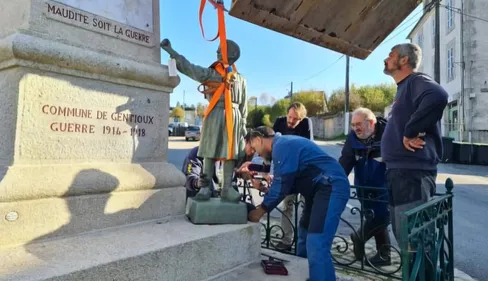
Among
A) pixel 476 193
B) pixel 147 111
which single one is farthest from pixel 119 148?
pixel 476 193

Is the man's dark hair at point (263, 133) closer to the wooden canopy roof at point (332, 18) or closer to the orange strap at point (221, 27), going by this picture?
the orange strap at point (221, 27)

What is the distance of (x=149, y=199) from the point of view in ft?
9.05

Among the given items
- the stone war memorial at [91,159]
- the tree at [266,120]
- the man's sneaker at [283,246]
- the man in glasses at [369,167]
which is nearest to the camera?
the stone war memorial at [91,159]

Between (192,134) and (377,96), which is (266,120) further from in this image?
(377,96)

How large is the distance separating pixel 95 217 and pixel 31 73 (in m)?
0.99

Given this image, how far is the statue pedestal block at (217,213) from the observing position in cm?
275

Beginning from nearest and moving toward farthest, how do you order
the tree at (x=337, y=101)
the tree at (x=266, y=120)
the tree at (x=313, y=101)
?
the tree at (x=337, y=101)
the tree at (x=266, y=120)
the tree at (x=313, y=101)

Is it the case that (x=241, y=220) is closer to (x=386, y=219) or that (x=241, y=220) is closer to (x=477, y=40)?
(x=386, y=219)

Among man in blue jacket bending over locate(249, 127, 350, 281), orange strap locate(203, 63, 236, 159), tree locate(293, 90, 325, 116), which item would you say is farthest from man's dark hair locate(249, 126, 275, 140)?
tree locate(293, 90, 325, 116)

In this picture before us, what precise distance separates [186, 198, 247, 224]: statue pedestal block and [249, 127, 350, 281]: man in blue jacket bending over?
123 mm

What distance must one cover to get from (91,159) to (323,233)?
171cm

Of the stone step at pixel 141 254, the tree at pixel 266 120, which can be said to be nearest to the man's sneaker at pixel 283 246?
the stone step at pixel 141 254

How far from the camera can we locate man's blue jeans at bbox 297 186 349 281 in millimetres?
2516

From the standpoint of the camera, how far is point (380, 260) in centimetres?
385
